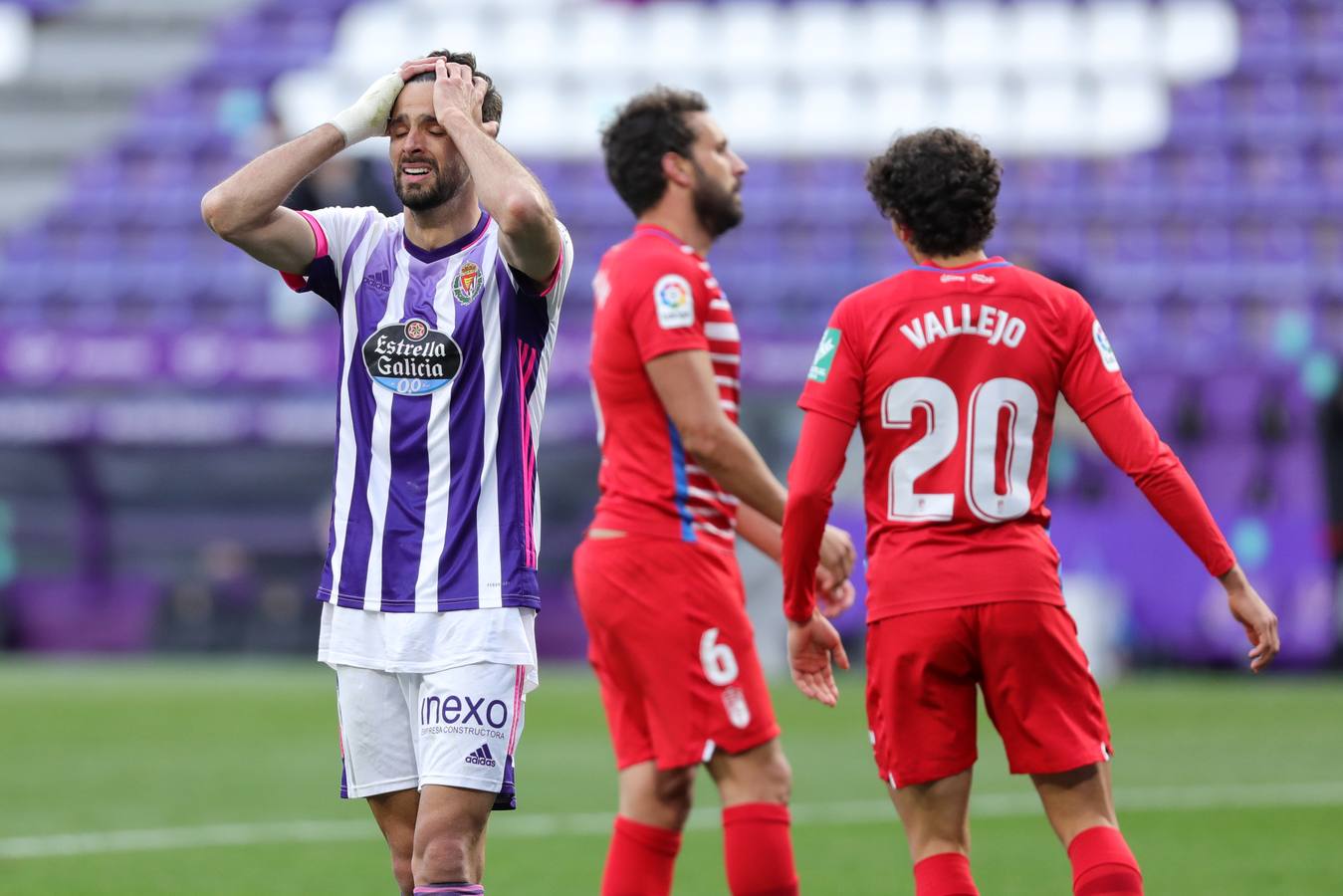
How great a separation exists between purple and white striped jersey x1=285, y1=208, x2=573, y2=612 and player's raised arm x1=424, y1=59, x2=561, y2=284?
0.34ft

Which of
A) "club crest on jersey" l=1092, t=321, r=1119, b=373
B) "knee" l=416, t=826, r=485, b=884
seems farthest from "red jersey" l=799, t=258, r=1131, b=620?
"knee" l=416, t=826, r=485, b=884

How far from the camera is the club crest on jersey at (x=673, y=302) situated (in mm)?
4883

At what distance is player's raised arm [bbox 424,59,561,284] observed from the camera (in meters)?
4.21

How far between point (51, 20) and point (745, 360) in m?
12.3

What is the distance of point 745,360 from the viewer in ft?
55.5

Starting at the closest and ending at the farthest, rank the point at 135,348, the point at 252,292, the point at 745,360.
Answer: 1. the point at 745,360
2. the point at 135,348
3. the point at 252,292

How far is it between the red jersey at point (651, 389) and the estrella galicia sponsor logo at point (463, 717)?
85cm

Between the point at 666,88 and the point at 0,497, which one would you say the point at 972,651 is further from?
the point at 0,497

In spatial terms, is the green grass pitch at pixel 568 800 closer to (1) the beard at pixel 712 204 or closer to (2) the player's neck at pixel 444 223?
(1) the beard at pixel 712 204

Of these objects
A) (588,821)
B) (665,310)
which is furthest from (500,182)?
(588,821)

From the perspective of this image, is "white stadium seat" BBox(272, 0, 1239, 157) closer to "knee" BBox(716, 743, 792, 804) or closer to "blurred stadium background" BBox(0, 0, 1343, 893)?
"blurred stadium background" BBox(0, 0, 1343, 893)

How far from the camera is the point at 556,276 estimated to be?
4.45 m

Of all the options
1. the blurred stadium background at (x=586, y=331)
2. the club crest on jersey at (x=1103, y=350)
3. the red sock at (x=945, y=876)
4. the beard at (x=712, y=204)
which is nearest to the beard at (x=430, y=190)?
the beard at (x=712, y=204)

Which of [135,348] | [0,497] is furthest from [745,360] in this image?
[0,497]
